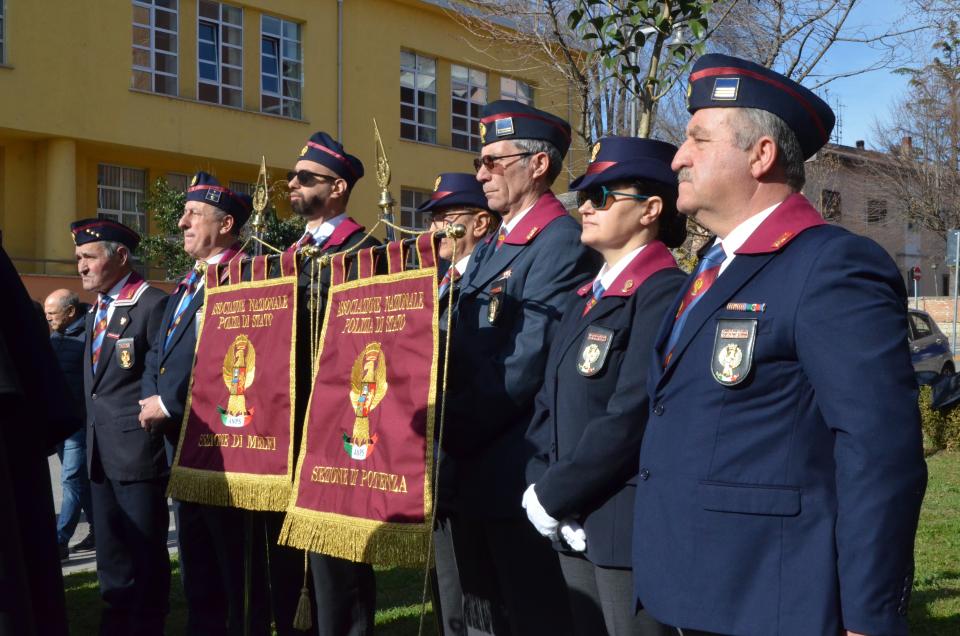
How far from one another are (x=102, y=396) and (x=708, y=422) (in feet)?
13.0

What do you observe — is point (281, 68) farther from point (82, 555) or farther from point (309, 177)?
point (309, 177)

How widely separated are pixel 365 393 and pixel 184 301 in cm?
180

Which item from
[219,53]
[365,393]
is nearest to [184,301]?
[365,393]

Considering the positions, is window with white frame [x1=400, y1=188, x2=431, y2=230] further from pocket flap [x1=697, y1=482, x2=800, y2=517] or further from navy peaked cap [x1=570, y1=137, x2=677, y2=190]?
pocket flap [x1=697, y1=482, x2=800, y2=517]

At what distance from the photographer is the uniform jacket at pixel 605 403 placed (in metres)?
3.08

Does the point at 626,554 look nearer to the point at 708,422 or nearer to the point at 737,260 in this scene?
the point at 708,422

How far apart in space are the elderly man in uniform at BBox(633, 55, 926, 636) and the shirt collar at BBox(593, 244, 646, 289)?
63 centimetres

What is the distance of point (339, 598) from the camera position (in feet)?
14.4

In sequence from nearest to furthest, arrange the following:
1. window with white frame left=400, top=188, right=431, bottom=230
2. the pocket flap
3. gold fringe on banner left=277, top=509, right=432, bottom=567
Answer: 1. the pocket flap
2. gold fringe on banner left=277, top=509, right=432, bottom=567
3. window with white frame left=400, top=188, right=431, bottom=230

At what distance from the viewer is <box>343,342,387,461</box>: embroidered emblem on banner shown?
3920 millimetres

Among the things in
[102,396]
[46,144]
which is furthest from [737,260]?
[46,144]

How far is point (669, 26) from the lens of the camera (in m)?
5.73

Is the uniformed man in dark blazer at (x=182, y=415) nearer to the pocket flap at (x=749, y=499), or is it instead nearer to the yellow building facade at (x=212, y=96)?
the pocket flap at (x=749, y=499)

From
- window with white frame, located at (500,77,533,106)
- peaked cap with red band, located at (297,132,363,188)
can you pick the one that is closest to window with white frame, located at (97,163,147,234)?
window with white frame, located at (500,77,533,106)
